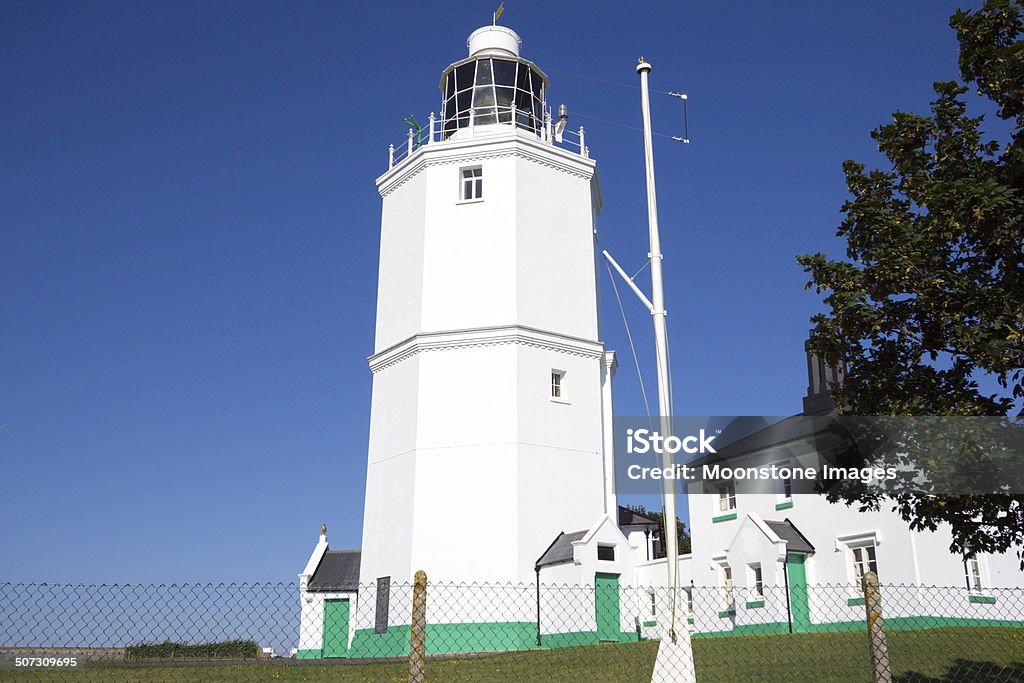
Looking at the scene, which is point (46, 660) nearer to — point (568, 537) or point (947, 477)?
point (947, 477)

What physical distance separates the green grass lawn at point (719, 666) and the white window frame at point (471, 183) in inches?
578

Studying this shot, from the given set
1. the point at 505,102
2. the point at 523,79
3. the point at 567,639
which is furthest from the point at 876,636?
the point at 523,79

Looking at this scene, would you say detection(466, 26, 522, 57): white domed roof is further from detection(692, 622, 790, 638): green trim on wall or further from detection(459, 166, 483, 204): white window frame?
detection(692, 622, 790, 638): green trim on wall

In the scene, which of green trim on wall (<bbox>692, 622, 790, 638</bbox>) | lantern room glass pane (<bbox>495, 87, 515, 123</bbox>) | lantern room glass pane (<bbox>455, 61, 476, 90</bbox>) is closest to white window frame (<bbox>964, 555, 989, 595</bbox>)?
green trim on wall (<bbox>692, 622, 790, 638</bbox>)

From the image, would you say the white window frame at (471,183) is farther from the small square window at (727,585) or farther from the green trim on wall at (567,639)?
the small square window at (727,585)

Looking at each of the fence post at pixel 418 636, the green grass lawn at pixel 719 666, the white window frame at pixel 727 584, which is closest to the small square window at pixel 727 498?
the white window frame at pixel 727 584

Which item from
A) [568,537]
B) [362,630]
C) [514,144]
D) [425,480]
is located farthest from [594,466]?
[514,144]

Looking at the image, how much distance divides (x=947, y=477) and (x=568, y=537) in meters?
17.0

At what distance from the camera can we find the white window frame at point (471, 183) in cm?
2824

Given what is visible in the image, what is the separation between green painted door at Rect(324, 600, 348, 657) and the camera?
2716 cm

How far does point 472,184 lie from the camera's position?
28.5m

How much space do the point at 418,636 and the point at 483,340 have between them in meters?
19.9

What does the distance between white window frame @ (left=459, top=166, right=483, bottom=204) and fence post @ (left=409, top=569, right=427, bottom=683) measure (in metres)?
22.5

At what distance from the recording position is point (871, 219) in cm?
928
